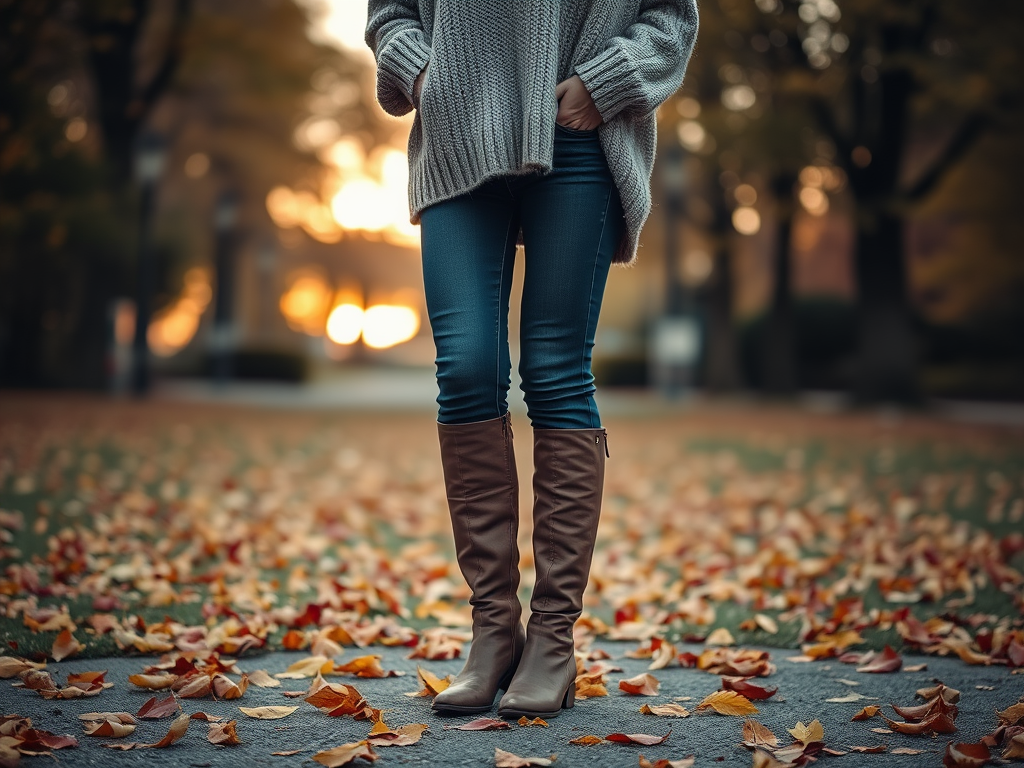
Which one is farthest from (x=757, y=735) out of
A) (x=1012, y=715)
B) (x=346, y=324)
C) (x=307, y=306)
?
(x=307, y=306)

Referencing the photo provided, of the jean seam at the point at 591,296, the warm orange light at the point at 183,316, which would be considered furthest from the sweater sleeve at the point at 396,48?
the warm orange light at the point at 183,316

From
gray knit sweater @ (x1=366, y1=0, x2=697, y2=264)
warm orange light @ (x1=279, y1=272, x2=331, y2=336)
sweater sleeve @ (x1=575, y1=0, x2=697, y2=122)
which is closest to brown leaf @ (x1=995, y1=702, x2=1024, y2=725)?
gray knit sweater @ (x1=366, y1=0, x2=697, y2=264)

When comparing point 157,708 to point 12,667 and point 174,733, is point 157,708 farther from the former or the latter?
point 12,667

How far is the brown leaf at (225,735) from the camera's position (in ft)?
6.83

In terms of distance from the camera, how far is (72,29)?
11.2 metres

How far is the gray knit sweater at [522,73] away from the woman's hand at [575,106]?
1.0 inches

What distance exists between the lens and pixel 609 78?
2.26m

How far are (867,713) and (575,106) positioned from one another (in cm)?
149

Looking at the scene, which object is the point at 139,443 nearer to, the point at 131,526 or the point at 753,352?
the point at 131,526

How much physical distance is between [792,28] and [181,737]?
1263cm

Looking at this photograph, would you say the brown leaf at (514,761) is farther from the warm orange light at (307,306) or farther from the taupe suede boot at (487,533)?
the warm orange light at (307,306)

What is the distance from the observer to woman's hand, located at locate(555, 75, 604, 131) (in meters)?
2.29

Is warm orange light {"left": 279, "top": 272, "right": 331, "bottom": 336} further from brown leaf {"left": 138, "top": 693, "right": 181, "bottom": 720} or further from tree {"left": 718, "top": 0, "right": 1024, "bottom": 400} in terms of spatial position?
brown leaf {"left": 138, "top": 693, "right": 181, "bottom": 720}

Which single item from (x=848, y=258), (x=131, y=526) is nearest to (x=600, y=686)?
(x=131, y=526)
